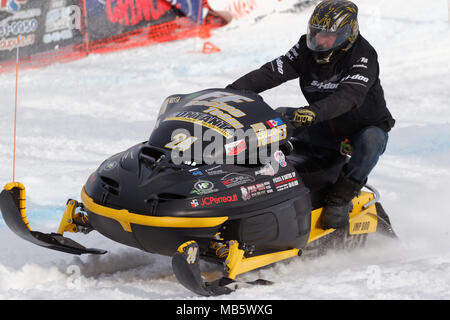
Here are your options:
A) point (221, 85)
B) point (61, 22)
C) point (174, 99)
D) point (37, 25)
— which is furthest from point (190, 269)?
point (61, 22)

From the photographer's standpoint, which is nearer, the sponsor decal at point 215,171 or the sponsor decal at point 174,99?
the sponsor decal at point 215,171

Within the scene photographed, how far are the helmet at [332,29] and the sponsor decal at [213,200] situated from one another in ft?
3.93

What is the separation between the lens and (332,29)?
436 centimetres

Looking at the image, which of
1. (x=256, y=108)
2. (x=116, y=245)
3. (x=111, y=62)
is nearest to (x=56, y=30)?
(x=111, y=62)

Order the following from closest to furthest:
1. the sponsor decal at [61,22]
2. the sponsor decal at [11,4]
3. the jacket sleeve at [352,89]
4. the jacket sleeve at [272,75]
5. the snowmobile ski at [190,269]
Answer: the snowmobile ski at [190,269]
the jacket sleeve at [352,89]
the jacket sleeve at [272,75]
the sponsor decal at [11,4]
the sponsor decal at [61,22]

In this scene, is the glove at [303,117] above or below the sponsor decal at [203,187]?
above

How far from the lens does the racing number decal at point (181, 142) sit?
3.89 meters

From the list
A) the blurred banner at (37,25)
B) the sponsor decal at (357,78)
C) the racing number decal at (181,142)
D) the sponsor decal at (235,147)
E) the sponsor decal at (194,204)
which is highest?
the blurred banner at (37,25)

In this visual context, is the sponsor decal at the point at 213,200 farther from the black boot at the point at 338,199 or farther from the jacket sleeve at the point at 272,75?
the jacket sleeve at the point at 272,75

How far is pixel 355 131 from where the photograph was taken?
183 inches

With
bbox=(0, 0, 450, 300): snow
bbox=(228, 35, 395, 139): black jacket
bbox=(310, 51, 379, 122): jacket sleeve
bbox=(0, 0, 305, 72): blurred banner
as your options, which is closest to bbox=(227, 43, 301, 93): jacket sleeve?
bbox=(228, 35, 395, 139): black jacket

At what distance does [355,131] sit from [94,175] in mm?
1659

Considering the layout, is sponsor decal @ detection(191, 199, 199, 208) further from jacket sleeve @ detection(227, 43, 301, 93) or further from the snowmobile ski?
jacket sleeve @ detection(227, 43, 301, 93)

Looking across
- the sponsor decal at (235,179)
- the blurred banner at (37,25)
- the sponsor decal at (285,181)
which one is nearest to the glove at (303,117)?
the sponsor decal at (285,181)
